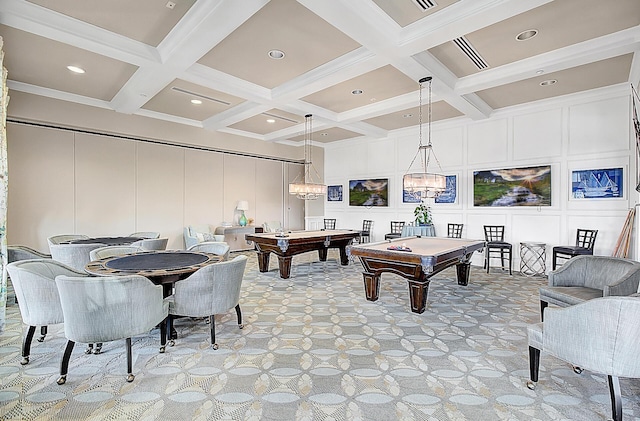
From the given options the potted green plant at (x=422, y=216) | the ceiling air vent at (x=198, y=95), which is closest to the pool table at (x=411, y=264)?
the potted green plant at (x=422, y=216)

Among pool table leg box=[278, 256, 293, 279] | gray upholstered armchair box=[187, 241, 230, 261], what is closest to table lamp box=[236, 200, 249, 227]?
pool table leg box=[278, 256, 293, 279]

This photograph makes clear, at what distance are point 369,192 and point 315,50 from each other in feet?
19.6

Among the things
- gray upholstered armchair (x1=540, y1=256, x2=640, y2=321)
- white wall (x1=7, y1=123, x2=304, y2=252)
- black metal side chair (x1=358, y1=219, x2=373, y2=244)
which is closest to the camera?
gray upholstered armchair (x1=540, y1=256, x2=640, y2=321)

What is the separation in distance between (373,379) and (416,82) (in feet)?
15.9

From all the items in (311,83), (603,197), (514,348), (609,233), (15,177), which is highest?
(311,83)

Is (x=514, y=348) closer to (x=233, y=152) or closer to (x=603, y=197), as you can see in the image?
(x=603, y=197)

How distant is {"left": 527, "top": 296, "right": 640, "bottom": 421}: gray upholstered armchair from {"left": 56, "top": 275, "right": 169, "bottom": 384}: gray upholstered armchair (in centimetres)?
329

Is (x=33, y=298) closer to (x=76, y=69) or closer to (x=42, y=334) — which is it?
(x=42, y=334)

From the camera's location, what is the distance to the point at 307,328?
3873 millimetres

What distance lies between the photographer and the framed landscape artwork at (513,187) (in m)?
6.93

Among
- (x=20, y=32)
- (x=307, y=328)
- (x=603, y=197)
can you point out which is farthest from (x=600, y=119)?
(x=20, y=32)

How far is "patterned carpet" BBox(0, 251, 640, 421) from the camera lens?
2314 millimetres

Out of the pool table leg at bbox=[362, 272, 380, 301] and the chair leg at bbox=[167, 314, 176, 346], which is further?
the pool table leg at bbox=[362, 272, 380, 301]

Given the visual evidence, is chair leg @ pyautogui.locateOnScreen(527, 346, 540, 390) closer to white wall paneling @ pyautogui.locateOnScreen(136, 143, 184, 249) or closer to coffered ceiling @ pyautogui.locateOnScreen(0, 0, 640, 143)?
coffered ceiling @ pyautogui.locateOnScreen(0, 0, 640, 143)
